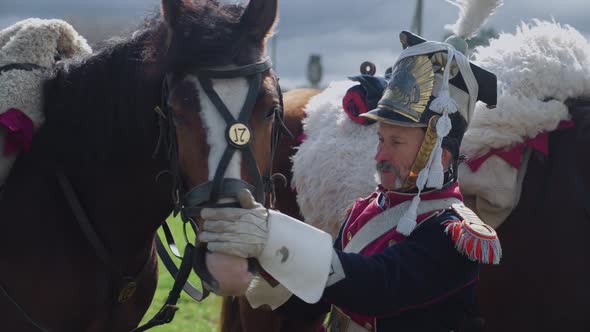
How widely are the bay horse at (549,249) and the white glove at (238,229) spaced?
1.30m

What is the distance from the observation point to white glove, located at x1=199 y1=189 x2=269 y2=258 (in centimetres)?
200

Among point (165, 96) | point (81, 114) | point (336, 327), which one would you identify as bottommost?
point (336, 327)

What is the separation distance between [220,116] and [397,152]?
68 cm

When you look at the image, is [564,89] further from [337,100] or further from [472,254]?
[472,254]

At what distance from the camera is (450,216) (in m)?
2.42

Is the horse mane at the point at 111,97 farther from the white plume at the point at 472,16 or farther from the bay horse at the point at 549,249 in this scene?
the white plume at the point at 472,16

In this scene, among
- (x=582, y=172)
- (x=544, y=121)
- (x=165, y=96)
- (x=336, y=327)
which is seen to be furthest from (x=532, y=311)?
(x=165, y=96)

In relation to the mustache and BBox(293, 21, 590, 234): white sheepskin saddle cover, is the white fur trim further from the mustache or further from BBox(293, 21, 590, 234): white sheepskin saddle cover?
the mustache

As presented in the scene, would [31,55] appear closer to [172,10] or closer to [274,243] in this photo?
[172,10]

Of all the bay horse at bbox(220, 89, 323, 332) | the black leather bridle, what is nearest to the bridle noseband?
the black leather bridle

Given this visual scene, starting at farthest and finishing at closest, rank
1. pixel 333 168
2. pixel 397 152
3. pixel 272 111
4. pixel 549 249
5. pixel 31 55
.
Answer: pixel 333 168
pixel 549 249
pixel 31 55
pixel 397 152
pixel 272 111

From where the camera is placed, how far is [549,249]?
Answer: 3316 mm

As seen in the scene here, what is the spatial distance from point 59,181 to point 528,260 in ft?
7.18

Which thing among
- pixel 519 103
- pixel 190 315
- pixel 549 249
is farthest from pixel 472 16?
pixel 190 315
